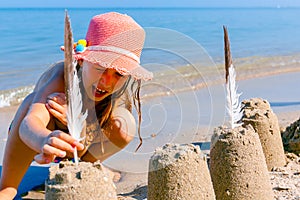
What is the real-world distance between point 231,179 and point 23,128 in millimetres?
1354

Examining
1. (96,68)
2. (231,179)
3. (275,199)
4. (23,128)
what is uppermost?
(96,68)

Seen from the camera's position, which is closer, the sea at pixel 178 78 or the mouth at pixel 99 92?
the mouth at pixel 99 92

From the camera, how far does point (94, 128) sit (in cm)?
404

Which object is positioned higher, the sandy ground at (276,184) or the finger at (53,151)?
the finger at (53,151)

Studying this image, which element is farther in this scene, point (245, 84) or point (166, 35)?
point (245, 84)

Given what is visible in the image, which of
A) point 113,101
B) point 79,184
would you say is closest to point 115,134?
point 113,101

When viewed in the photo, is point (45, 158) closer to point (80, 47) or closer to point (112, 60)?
point (112, 60)

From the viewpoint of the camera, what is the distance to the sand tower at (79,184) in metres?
2.06

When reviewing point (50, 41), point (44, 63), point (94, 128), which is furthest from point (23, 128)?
point (50, 41)

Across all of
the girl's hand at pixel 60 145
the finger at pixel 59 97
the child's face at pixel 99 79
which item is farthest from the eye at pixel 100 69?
the girl's hand at pixel 60 145

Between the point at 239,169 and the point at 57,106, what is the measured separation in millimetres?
1308

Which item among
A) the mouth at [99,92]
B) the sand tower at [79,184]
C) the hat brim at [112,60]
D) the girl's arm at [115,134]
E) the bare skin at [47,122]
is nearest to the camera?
the sand tower at [79,184]

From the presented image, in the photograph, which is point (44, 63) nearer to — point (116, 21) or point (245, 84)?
point (245, 84)

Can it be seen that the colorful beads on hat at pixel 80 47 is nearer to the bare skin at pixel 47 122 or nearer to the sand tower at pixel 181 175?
the bare skin at pixel 47 122
